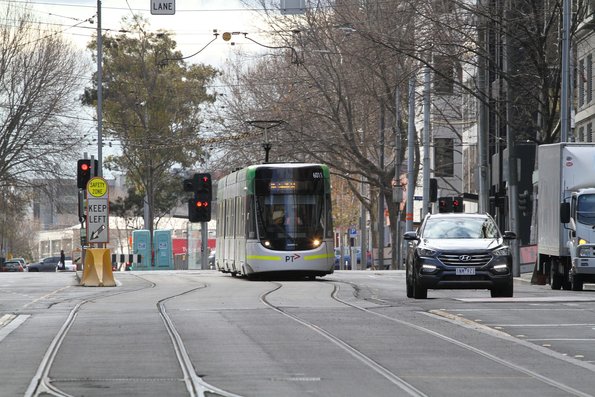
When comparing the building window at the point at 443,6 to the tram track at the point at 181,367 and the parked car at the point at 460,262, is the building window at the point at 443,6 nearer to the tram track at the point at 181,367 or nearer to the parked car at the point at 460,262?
the parked car at the point at 460,262

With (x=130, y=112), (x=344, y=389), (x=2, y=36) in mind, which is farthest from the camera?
(x=130, y=112)

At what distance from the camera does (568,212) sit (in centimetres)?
3388

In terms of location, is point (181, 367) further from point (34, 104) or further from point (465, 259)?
point (34, 104)

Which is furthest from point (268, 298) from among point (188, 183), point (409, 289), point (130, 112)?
point (130, 112)

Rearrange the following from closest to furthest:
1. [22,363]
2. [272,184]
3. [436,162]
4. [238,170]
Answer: [22,363]
[272,184]
[238,170]
[436,162]

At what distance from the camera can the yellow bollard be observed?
37.9 meters

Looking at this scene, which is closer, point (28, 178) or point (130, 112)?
point (28, 178)

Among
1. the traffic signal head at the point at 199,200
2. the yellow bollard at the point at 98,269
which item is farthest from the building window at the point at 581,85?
the yellow bollard at the point at 98,269

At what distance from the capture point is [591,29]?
54.3 metres

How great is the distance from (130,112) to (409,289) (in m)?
54.6

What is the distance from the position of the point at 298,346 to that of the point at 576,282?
17.8 meters

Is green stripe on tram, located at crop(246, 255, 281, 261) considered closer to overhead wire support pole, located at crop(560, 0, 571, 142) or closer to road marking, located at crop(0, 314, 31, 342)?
overhead wire support pole, located at crop(560, 0, 571, 142)

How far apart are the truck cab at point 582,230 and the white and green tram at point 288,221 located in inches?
351

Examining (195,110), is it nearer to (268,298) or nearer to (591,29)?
(591,29)
